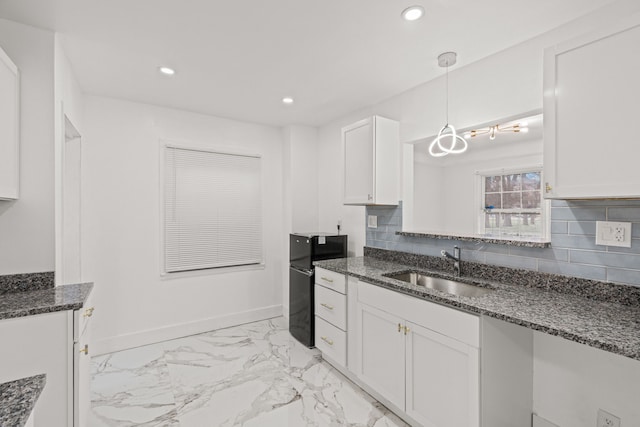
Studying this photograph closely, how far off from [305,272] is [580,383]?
7.16 feet

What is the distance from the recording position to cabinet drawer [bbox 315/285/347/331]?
2.55 meters

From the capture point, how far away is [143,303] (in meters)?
3.19

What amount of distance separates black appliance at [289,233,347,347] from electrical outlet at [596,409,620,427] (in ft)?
7.00

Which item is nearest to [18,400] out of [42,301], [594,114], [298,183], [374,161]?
[42,301]

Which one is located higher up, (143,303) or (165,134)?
(165,134)

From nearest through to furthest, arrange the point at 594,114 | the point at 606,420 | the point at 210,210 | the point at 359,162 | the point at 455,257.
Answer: the point at 594,114 < the point at 606,420 < the point at 455,257 < the point at 359,162 < the point at 210,210

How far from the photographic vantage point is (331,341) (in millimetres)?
2695

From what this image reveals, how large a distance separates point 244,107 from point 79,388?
270 cm

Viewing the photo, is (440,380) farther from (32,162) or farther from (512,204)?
(32,162)

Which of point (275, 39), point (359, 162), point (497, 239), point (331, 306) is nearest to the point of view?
point (275, 39)

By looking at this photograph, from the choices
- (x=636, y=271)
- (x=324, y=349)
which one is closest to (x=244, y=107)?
(x=324, y=349)

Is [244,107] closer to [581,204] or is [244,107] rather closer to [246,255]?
[246,255]

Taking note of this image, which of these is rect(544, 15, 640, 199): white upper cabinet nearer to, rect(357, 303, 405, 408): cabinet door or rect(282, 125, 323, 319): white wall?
rect(357, 303, 405, 408): cabinet door

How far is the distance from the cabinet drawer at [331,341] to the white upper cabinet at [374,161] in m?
1.16
